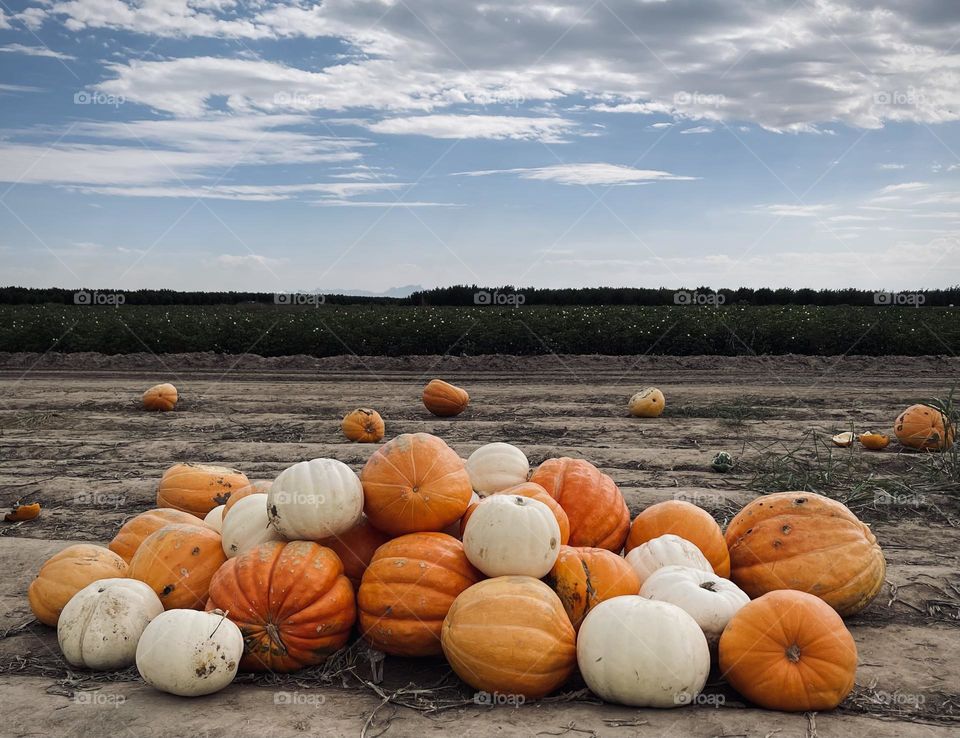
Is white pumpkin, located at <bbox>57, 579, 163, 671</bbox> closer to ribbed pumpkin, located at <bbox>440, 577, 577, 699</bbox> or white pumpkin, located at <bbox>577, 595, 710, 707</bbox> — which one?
ribbed pumpkin, located at <bbox>440, 577, 577, 699</bbox>

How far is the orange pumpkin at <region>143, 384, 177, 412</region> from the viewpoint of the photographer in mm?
11883

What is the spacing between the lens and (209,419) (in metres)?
11.2

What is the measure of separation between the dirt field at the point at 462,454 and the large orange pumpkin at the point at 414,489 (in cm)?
72

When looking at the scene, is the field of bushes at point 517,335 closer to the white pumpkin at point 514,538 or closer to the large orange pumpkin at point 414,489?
the large orange pumpkin at point 414,489

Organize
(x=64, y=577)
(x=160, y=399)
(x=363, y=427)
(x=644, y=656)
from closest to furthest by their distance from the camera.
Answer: (x=644, y=656), (x=64, y=577), (x=363, y=427), (x=160, y=399)

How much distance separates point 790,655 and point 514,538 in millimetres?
1349

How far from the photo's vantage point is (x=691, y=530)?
183 inches

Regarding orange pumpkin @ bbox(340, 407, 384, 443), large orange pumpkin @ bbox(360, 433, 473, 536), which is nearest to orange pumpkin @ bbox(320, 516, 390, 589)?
large orange pumpkin @ bbox(360, 433, 473, 536)

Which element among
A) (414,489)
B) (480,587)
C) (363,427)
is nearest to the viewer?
(480,587)

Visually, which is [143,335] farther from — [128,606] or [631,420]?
[128,606]

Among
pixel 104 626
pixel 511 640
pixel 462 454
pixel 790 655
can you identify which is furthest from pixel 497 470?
pixel 462 454

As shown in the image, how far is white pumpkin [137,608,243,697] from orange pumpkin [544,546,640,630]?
1.58 metres

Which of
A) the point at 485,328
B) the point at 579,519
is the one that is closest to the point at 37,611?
the point at 579,519

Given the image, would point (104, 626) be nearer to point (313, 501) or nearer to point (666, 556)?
point (313, 501)
